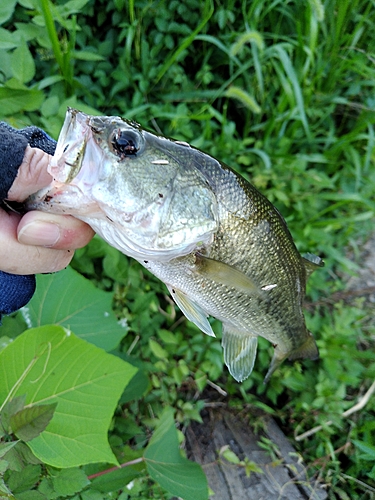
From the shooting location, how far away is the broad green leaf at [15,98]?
162 centimetres

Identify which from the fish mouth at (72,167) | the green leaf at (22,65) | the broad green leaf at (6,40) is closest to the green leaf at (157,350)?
the fish mouth at (72,167)

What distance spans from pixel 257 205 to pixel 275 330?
0.52 metres

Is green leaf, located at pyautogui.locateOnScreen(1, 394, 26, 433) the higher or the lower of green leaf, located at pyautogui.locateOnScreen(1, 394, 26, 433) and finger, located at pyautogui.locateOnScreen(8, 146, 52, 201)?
the lower

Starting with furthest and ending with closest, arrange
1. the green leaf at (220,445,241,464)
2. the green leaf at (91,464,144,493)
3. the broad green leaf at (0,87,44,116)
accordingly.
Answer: the green leaf at (220,445,241,464), the broad green leaf at (0,87,44,116), the green leaf at (91,464,144,493)

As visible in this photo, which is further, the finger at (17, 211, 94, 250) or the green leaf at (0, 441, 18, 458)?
the finger at (17, 211, 94, 250)

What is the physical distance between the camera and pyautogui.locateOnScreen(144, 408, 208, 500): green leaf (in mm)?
1373

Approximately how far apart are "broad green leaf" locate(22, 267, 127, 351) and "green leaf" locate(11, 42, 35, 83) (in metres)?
0.84

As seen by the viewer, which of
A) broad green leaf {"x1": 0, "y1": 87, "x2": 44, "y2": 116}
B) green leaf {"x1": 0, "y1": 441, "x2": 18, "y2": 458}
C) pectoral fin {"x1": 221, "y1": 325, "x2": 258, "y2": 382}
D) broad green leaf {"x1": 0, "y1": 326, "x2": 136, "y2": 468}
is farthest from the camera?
broad green leaf {"x1": 0, "y1": 87, "x2": 44, "y2": 116}

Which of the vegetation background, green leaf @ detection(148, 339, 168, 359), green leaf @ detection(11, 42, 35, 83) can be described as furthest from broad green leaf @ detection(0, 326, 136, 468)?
green leaf @ detection(11, 42, 35, 83)

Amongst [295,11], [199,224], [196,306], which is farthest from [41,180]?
[295,11]

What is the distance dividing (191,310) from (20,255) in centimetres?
53

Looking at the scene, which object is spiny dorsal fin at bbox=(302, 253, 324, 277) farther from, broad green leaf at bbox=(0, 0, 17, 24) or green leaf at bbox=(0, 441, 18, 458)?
broad green leaf at bbox=(0, 0, 17, 24)

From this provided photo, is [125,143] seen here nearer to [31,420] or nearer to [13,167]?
[13,167]

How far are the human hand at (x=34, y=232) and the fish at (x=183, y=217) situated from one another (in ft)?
0.11
